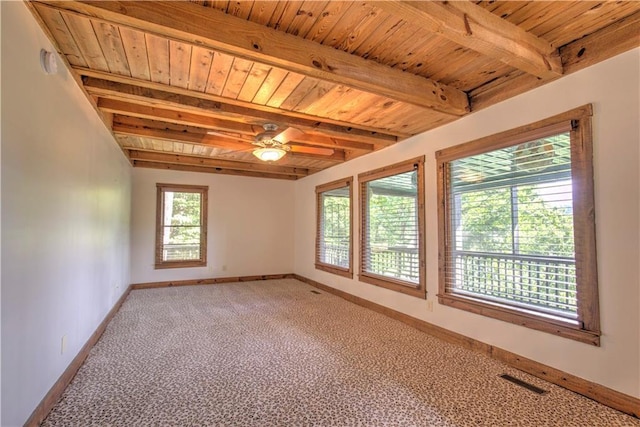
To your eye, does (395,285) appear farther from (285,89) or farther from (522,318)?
(285,89)

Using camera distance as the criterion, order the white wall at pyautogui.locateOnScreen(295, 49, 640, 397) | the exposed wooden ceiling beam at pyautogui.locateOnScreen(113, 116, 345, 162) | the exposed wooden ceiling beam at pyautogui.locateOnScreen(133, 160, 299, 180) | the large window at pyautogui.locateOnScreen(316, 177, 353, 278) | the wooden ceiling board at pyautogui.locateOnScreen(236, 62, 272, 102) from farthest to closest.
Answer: the exposed wooden ceiling beam at pyautogui.locateOnScreen(133, 160, 299, 180), the large window at pyautogui.locateOnScreen(316, 177, 353, 278), the exposed wooden ceiling beam at pyautogui.locateOnScreen(113, 116, 345, 162), the wooden ceiling board at pyautogui.locateOnScreen(236, 62, 272, 102), the white wall at pyautogui.locateOnScreen(295, 49, 640, 397)

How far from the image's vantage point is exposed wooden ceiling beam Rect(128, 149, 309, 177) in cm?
535

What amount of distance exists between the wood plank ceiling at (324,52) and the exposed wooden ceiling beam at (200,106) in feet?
0.04

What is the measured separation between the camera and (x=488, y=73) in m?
2.69

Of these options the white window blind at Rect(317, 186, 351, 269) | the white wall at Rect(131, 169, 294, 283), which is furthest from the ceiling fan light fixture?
the white wall at Rect(131, 169, 294, 283)

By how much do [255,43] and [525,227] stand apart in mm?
2603

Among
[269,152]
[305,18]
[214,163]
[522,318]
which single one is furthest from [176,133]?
[522,318]

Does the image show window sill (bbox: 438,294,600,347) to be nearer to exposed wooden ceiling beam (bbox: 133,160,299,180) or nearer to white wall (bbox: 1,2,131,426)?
white wall (bbox: 1,2,131,426)

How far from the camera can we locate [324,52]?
7.34 ft

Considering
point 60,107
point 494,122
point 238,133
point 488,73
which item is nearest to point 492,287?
point 494,122

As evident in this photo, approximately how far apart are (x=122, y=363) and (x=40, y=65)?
2350 mm

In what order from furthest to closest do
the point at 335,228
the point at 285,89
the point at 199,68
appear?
1. the point at 335,228
2. the point at 285,89
3. the point at 199,68

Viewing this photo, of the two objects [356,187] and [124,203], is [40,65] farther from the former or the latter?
[356,187]

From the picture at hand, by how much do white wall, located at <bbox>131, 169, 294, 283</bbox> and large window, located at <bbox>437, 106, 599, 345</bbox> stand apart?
14.5ft
